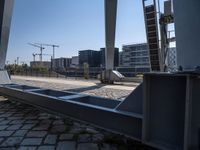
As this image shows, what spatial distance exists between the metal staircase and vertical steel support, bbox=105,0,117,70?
157 cm

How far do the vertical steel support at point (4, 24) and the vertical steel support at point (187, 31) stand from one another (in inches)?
180

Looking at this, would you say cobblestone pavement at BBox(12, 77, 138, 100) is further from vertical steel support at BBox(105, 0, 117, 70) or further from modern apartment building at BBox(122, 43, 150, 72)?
modern apartment building at BBox(122, 43, 150, 72)

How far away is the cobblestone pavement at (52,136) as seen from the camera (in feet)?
7.48

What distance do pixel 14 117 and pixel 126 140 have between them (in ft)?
6.98

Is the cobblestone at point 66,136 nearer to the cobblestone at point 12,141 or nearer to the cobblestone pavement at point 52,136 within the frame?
the cobblestone pavement at point 52,136

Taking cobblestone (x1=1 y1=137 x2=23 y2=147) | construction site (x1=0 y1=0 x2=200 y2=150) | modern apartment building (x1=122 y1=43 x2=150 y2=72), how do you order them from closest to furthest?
1. construction site (x1=0 y1=0 x2=200 y2=150)
2. cobblestone (x1=1 y1=137 x2=23 y2=147)
3. modern apartment building (x1=122 y1=43 x2=150 y2=72)

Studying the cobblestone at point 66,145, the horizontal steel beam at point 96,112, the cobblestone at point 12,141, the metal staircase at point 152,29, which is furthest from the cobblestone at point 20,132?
the metal staircase at point 152,29

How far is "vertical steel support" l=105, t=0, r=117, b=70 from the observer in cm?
779

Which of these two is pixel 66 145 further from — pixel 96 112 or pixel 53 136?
pixel 96 112

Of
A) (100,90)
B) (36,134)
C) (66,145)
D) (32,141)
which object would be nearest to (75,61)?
(100,90)

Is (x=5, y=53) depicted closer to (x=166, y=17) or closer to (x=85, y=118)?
(x=85, y=118)

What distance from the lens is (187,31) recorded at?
5.85ft

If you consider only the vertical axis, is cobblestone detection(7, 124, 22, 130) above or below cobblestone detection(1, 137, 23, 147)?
above

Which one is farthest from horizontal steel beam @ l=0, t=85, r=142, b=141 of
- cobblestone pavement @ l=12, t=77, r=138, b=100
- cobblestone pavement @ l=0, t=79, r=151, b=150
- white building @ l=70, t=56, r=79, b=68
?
white building @ l=70, t=56, r=79, b=68
